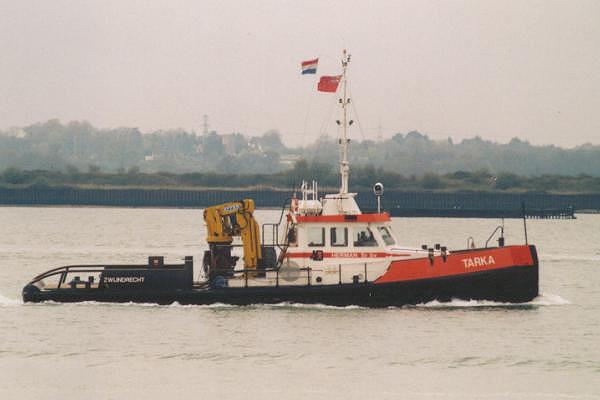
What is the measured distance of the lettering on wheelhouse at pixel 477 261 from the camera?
99.7 ft

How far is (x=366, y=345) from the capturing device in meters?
26.3

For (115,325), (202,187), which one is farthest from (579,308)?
(202,187)

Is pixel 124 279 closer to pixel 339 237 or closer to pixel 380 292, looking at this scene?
pixel 339 237

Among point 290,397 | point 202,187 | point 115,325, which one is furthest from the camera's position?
point 202,187

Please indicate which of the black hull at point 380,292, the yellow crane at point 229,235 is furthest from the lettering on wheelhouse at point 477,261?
the yellow crane at point 229,235

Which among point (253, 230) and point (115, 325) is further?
point (253, 230)

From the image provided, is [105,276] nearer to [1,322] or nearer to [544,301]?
[1,322]

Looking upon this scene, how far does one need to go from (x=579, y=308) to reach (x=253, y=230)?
1051cm

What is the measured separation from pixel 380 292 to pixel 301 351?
5161mm

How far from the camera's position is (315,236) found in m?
30.6

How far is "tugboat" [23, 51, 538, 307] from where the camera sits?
30.3 m

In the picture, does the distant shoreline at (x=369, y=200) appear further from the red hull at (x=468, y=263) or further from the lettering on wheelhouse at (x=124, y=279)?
the red hull at (x=468, y=263)

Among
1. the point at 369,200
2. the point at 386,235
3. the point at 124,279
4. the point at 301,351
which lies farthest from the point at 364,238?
the point at 369,200

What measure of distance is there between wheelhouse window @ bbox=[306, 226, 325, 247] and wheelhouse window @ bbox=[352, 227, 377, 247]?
920mm
